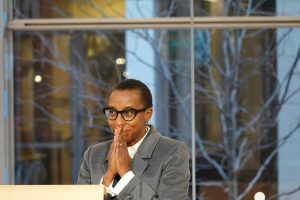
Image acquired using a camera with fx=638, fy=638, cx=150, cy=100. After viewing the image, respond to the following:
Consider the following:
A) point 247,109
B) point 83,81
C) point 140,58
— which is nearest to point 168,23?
point 140,58

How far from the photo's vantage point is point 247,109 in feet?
18.8

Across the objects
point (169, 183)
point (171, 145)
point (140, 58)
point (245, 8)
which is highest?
point (245, 8)

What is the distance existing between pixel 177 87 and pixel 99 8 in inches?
38.4

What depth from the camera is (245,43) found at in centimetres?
564

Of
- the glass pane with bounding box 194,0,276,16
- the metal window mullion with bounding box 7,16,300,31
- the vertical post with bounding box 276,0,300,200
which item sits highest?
the glass pane with bounding box 194,0,276,16

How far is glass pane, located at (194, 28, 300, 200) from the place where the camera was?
5613 millimetres

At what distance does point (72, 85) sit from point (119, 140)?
388 cm

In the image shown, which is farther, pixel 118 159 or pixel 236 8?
pixel 236 8

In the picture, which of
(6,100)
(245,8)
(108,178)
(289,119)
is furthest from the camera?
(289,119)

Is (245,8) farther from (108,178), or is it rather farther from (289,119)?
(108,178)

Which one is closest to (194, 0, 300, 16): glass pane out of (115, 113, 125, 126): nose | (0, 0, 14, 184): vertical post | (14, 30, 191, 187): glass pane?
(14, 30, 191, 187): glass pane

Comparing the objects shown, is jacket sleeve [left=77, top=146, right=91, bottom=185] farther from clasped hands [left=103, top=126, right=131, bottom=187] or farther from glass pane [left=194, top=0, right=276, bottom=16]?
glass pane [left=194, top=0, right=276, bottom=16]

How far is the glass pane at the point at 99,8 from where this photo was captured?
5.52 m

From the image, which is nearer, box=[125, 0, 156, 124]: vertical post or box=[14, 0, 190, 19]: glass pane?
box=[14, 0, 190, 19]: glass pane
